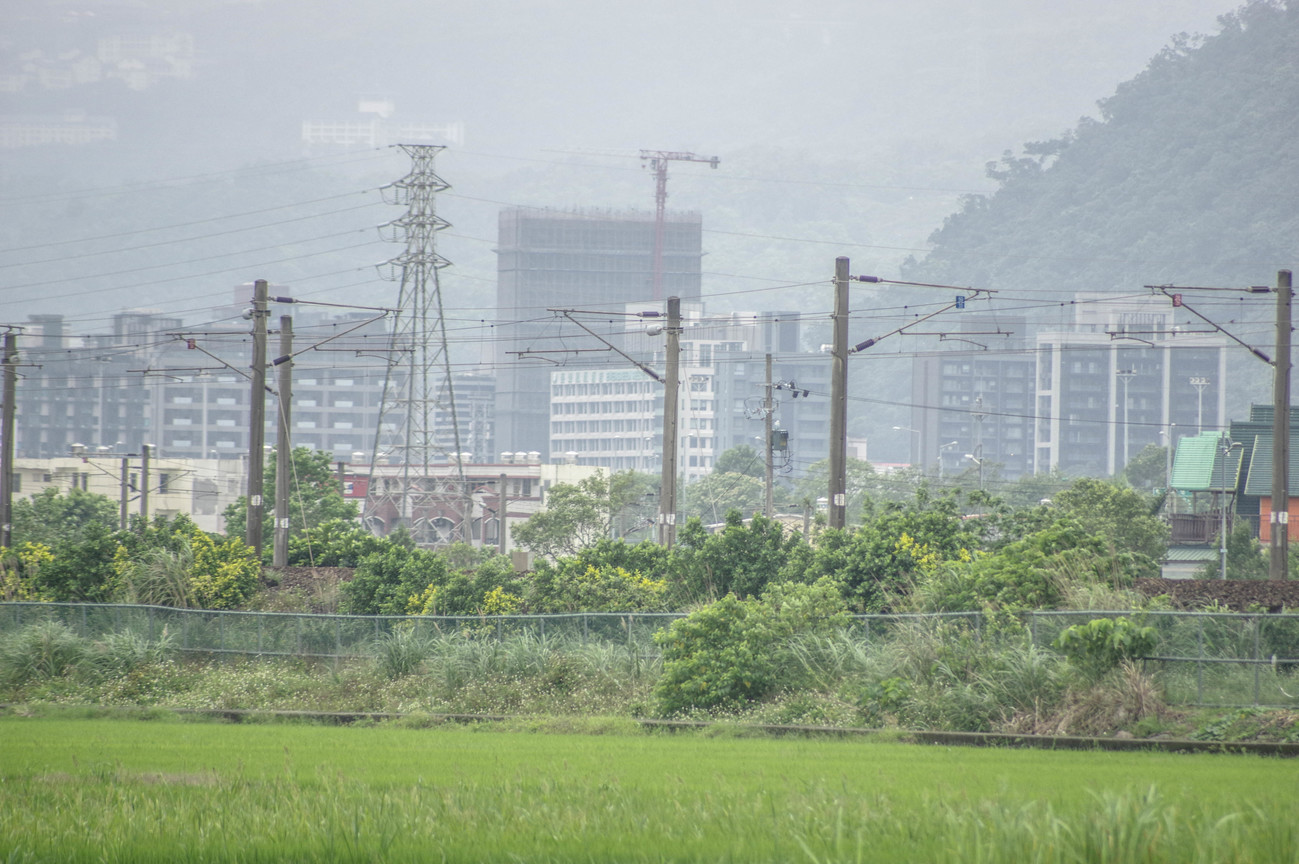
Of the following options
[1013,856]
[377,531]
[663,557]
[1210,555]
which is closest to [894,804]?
[1013,856]

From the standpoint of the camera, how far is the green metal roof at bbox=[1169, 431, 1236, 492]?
7488 centimetres

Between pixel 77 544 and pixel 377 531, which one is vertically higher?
pixel 77 544

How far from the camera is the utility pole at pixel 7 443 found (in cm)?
4691

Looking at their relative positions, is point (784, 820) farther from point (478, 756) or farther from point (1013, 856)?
point (478, 756)

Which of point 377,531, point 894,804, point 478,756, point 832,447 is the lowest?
point 377,531

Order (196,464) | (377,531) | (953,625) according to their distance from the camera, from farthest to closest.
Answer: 1. (196,464)
2. (377,531)
3. (953,625)

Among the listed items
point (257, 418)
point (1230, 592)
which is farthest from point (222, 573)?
point (1230, 592)

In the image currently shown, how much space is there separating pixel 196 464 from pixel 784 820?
19568 cm

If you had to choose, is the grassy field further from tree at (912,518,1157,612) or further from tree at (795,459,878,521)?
tree at (795,459,878,521)

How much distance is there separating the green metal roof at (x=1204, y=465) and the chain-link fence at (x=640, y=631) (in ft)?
190

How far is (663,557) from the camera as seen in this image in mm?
30438

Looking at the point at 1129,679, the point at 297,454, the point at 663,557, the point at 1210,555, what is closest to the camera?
the point at 1129,679

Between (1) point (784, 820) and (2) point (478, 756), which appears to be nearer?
(1) point (784, 820)

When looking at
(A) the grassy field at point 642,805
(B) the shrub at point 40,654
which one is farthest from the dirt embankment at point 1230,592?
(B) the shrub at point 40,654
